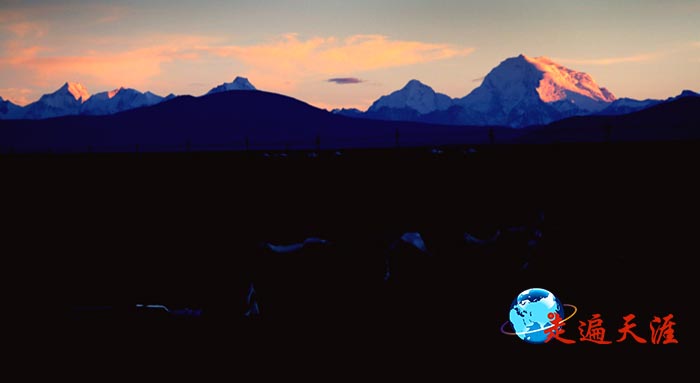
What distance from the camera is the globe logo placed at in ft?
34.2

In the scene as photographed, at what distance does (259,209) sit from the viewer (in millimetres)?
28766

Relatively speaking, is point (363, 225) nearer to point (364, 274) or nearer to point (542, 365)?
point (364, 274)

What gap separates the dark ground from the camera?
1072cm

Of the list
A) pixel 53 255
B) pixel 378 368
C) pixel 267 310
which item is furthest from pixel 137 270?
pixel 378 368

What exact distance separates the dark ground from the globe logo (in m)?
0.28

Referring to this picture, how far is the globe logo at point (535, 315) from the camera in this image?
10422mm

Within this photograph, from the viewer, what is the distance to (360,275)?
14.3m

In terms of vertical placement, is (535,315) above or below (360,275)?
above

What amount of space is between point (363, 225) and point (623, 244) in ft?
29.1

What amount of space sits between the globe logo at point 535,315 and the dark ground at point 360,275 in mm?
275

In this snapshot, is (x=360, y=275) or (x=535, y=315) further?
(x=360, y=275)

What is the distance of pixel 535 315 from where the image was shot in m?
10.5

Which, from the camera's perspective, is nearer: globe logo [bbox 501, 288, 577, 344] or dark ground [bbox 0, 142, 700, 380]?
globe logo [bbox 501, 288, 577, 344]

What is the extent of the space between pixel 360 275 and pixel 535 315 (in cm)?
481
